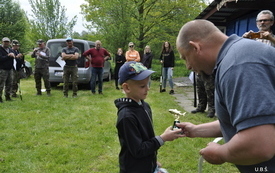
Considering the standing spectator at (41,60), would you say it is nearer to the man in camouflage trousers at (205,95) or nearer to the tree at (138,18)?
the man in camouflage trousers at (205,95)

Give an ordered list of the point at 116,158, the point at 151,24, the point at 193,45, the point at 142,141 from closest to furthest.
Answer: the point at 193,45
the point at 142,141
the point at 116,158
the point at 151,24

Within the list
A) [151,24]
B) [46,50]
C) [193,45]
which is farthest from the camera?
[151,24]

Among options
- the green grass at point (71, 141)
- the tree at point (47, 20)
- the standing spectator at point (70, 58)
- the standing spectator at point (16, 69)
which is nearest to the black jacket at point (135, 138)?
the green grass at point (71, 141)

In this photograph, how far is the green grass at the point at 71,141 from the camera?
11.6ft

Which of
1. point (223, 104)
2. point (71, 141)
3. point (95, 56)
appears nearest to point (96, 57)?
point (95, 56)

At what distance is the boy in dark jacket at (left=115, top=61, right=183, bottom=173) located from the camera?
5.86ft

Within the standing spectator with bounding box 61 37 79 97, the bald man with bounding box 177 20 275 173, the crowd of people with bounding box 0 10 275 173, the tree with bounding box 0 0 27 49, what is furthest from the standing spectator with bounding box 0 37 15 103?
the tree with bounding box 0 0 27 49

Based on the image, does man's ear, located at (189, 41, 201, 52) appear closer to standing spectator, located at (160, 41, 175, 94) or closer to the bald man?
the bald man

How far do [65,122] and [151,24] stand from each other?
41.6ft

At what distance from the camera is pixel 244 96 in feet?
3.25

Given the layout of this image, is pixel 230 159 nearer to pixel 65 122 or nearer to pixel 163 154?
pixel 163 154

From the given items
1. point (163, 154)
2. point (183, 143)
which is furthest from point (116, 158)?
point (183, 143)

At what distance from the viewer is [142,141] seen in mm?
1863

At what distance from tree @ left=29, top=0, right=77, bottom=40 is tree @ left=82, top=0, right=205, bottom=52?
1974mm
